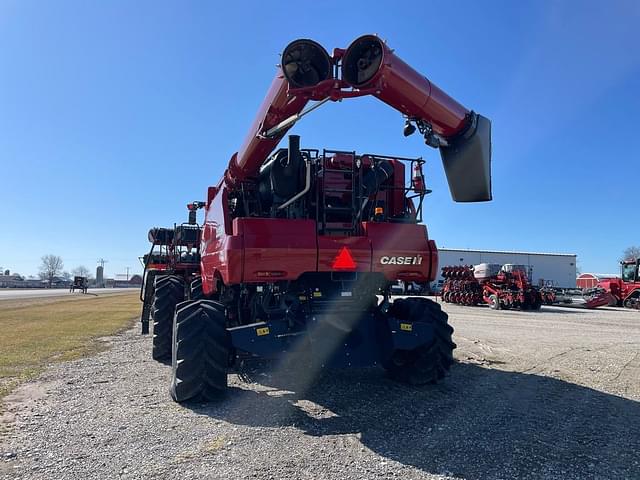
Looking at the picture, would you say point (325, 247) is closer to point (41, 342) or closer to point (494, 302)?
point (41, 342)

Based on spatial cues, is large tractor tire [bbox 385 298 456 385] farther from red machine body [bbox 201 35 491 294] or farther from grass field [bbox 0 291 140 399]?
grass field [bbox 0 291 140 399]

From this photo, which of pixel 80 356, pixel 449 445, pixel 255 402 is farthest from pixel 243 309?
pixel 80 356

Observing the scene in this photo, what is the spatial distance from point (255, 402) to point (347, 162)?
129 inches

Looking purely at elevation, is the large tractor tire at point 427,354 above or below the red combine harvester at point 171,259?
below

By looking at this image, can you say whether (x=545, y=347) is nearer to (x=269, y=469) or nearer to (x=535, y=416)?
(x=535, y=416)

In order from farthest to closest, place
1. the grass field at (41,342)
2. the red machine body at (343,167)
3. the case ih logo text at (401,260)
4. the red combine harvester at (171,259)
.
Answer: the red combine harvester at (171,259)
the grass field at (41,342)
the case ih logo text at (401,260)
the red machine body at (343,167)

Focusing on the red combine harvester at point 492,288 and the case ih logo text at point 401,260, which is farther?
the red combine harvester at point 492,288

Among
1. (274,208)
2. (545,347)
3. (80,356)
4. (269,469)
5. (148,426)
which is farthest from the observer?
(545,347)

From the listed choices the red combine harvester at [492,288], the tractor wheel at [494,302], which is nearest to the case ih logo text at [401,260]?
the red combine harvester at [492,288]

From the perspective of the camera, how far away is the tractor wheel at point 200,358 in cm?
588

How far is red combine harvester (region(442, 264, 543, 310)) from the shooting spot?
27078 mm

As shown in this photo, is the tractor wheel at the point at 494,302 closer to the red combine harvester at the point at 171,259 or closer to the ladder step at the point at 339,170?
the red combine harvester at the point at 171,259

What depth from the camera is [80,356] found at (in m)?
9.86

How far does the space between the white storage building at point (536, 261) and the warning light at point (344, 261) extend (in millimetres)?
48558
